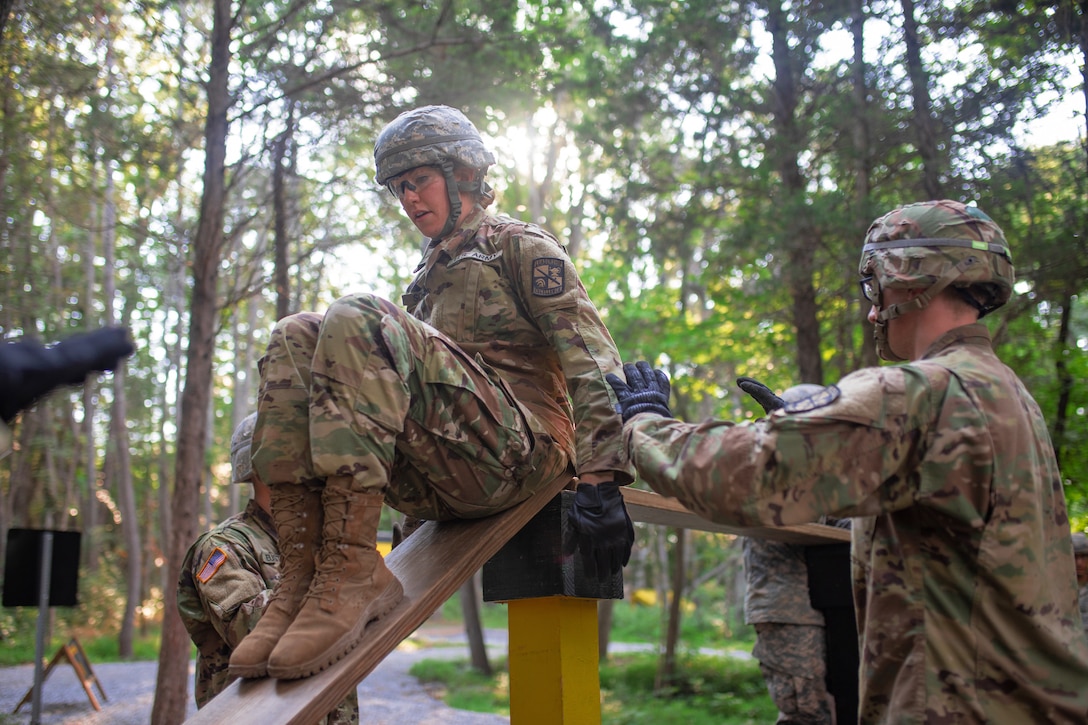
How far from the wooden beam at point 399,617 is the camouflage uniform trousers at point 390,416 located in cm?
9

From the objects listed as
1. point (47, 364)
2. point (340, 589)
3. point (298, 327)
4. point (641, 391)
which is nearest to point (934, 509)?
point (641, 391)

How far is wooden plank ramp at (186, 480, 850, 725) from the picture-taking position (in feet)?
7.37

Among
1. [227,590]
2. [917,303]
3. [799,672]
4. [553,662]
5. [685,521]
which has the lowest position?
[799,672]

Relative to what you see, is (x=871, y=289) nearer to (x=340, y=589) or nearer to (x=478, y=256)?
(x=478, y=256)

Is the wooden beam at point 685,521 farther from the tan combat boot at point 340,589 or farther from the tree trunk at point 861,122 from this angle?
the tree trunk at point 861,122

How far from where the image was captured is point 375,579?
8.48 feet

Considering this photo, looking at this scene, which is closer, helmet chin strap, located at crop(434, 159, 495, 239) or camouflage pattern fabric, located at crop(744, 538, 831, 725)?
helmet chin strap, located at crop(434, 159, 495, 239)

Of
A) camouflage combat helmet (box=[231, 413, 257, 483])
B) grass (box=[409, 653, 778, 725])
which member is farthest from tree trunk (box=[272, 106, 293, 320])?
grass (box=[409, 653, 778, 725])

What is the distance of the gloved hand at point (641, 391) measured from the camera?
2430mm

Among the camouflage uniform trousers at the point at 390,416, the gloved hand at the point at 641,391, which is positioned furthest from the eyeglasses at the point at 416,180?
the gloved hand at the point at 641,391

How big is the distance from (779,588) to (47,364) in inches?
174

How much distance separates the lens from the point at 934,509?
211 centimetres

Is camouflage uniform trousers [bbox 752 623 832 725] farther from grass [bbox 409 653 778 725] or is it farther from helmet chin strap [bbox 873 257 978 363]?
grass [bbox 409 653 778 725]

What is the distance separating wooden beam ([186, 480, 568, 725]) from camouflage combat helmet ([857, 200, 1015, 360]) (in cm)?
139
